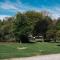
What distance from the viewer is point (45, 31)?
264 ft

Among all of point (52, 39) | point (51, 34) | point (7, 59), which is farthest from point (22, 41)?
point (7, 59)

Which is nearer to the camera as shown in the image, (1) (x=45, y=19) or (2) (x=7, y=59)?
(2) (x=7, y=59)

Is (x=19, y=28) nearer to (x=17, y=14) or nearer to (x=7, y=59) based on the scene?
(x=17, y=14)

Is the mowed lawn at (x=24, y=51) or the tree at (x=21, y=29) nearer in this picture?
the mowed lawn at (x=24, y=51)

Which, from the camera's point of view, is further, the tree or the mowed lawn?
the tree

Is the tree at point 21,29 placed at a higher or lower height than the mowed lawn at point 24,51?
higher

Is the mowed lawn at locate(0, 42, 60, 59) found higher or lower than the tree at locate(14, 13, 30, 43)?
lower

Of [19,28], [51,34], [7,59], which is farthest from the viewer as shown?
[51,34]

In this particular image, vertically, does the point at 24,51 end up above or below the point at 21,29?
below

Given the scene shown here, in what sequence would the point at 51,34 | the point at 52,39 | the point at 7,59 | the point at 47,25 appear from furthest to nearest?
the point at 47,25 < the point at 52,39 < the point at 51,34 < the point at 7,59

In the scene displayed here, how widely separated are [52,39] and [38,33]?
9062mm

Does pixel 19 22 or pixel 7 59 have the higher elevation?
pixel 19 22

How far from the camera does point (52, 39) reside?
76188mm

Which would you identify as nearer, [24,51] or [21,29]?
[24,51]
